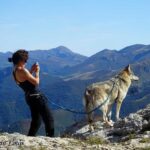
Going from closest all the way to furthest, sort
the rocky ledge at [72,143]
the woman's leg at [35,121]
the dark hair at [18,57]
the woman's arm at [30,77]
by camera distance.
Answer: the rocky ledge at [72,143]
the woman's arm at [30,77]
the dark hair at [18,57]
the woman's leg at [35,121]

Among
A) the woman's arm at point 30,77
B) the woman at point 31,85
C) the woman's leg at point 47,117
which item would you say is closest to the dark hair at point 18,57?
the woman at point 31,85

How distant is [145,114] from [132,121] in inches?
48.3

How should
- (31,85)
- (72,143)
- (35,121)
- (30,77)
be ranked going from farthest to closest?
(35,121) → (31,85) → (30,77) → (72,143)

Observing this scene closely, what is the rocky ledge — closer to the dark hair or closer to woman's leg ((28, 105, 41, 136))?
woman's leg ((28, 105, 41, 136))

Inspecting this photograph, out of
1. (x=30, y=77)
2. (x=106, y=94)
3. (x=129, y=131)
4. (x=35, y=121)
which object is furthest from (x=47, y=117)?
(x=106, y=94)

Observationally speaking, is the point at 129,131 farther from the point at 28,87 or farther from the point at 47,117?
the point at 28,87

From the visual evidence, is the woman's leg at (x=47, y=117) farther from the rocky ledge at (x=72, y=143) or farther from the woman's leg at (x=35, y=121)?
the rocky ledge at (x=72, y=143)

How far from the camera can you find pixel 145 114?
59.4 ft

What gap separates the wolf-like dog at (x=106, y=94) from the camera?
20.0 m

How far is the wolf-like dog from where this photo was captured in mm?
19953

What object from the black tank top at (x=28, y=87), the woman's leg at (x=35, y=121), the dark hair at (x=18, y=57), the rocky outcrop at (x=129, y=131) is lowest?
the rocky outcrop at (x=129, y=131)

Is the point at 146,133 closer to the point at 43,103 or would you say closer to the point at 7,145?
the point at 43,103

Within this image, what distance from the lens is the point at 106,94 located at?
826 inches

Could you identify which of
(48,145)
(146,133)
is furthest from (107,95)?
(48,145)
